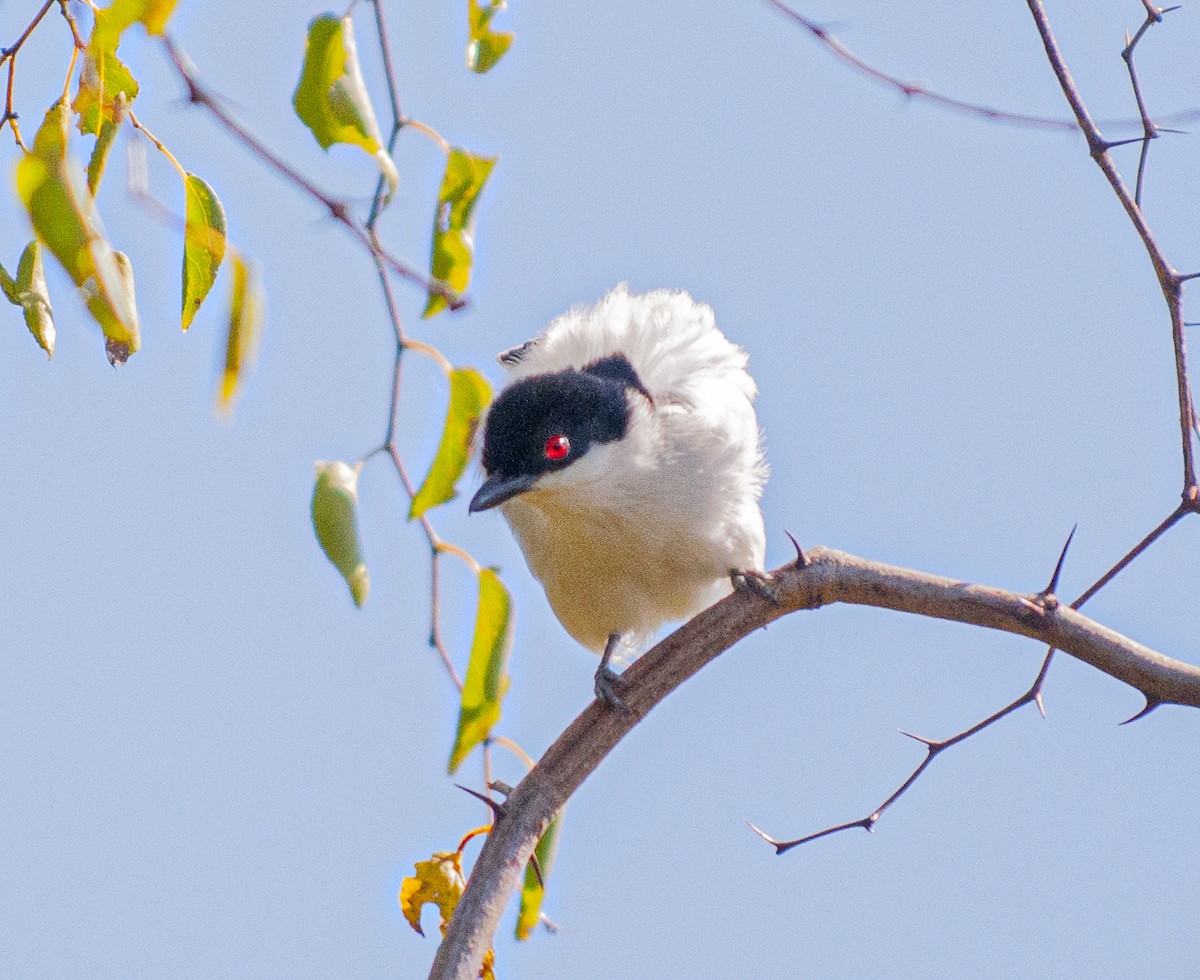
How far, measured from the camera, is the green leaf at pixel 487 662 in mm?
2320

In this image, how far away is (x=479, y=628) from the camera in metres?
2.32

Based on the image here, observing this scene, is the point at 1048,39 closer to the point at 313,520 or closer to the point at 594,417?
the point at 313,520

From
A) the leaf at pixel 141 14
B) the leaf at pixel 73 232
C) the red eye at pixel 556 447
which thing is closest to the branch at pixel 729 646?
the red eye at pixel 556 447

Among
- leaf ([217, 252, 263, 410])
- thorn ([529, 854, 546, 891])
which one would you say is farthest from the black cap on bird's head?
leaf ([217, 252, 263, 410])

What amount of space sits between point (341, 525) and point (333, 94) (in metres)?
0.60

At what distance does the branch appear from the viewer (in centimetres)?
263

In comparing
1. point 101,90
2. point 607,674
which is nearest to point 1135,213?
point 101,90

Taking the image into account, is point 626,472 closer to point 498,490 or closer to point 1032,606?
point 498,490

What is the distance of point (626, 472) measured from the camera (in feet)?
14.4

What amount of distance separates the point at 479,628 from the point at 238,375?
0.64 m

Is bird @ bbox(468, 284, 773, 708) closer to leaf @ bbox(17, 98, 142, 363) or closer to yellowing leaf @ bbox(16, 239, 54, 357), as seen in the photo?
yellowing leaf @ bbox(16, 239, 54, 357)

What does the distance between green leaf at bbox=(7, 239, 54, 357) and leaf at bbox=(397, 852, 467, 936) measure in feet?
4.27

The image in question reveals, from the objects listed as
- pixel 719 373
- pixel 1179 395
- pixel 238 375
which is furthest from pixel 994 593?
pixel 719 373

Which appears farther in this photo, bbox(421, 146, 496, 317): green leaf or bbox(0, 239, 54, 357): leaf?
bbox(0, 239, 54, 357): leaf
